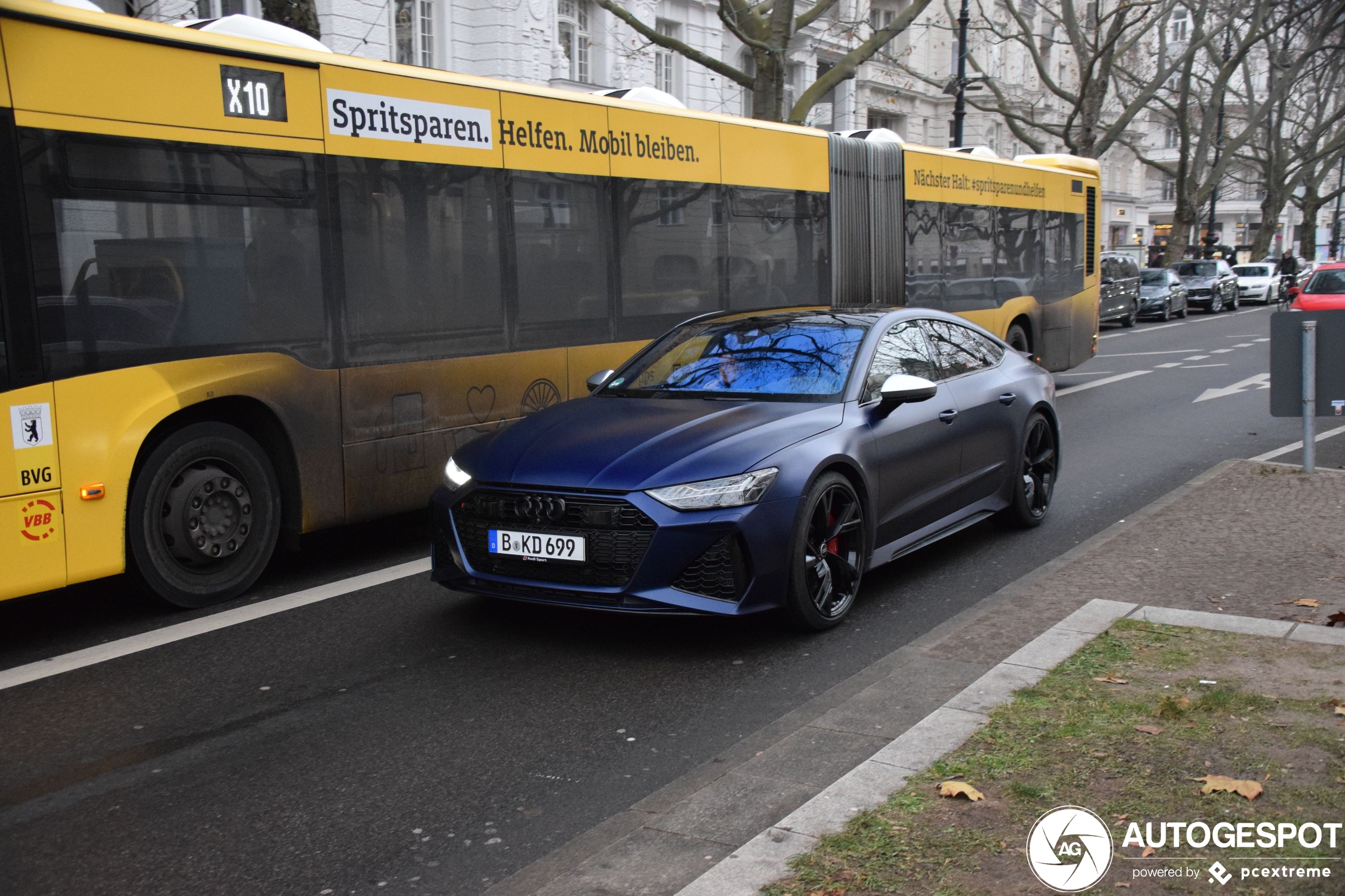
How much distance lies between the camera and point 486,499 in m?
5.84

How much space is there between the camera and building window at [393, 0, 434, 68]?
2528cm

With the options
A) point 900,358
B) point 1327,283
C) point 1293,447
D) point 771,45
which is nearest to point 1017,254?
point 1293,447

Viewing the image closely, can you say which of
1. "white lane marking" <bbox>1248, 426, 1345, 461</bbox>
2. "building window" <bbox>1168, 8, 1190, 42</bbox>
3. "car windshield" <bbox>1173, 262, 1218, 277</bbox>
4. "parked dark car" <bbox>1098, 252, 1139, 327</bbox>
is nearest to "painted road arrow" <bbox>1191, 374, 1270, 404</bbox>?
"white lane marking" <bbox>1248, 426, 1345, 461</bbox>

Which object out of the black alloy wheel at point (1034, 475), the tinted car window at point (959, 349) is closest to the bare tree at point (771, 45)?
the black alloy wheel at point (1034, 475)

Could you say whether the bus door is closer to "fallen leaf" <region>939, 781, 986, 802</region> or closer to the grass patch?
the grass patch

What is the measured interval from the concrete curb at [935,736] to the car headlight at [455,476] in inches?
96.7

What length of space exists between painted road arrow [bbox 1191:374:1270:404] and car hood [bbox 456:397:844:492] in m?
11.4

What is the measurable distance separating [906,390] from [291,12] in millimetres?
8372

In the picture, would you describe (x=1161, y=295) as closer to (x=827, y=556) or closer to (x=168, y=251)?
(x=827, y=556)

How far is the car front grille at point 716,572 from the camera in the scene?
5.55 metres

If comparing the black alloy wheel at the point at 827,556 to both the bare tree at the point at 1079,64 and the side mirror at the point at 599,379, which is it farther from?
the bare tree at the point at 1079,64

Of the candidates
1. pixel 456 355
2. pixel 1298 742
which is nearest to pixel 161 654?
pixel 456 355

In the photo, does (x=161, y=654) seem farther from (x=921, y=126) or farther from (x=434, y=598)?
(x=921, y=126)

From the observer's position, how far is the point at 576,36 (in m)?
29.3
